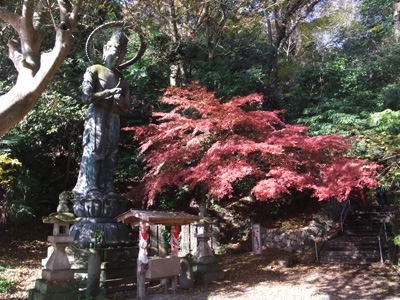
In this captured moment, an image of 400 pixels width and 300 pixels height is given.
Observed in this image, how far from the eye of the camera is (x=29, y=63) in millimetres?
4988

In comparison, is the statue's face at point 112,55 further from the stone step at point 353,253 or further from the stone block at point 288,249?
the stone step at point 353,253

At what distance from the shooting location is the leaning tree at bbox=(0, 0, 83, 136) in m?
4.16

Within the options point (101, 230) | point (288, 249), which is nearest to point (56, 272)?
point (101, 230)

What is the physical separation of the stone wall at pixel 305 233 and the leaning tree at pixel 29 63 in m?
8.69

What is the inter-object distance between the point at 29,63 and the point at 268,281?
21.5 feet

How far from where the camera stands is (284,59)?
65.3 feet

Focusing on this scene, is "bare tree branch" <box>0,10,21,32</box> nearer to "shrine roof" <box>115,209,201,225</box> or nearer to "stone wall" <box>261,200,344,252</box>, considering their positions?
"shrine roof" <box>115,209,201,225</box>

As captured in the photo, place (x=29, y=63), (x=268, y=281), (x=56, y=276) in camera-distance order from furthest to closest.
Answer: (x=268, y=281) < (x=56, y=276) < (x=29, y=63)

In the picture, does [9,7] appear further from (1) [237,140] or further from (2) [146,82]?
(1) [237,140]

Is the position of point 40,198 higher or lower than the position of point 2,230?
higher

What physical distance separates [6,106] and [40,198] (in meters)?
9.49

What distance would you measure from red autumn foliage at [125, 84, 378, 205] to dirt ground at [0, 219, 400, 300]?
1.92 m

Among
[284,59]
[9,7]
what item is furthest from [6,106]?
[284,59]

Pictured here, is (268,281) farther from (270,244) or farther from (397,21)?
(397,21)
